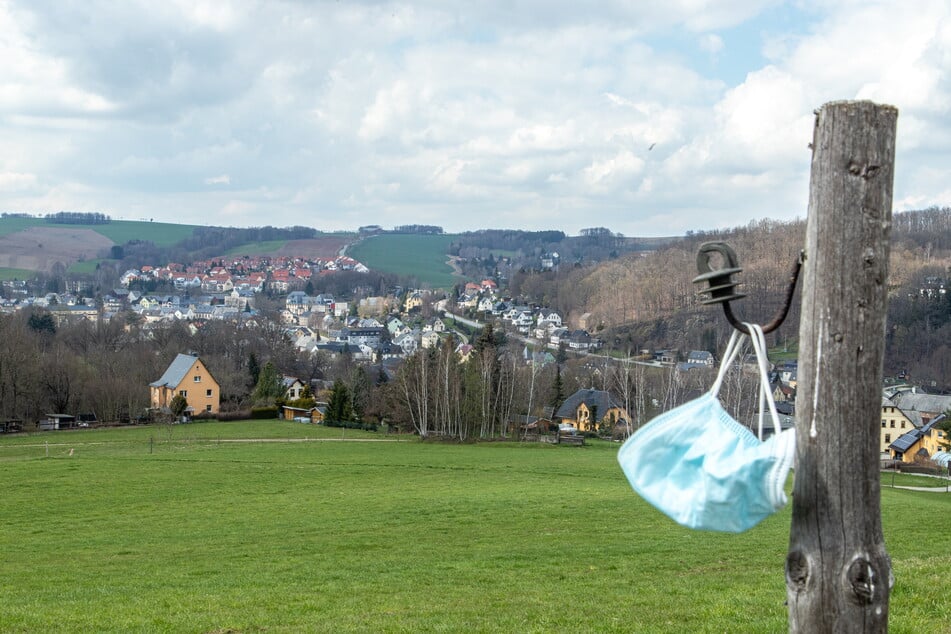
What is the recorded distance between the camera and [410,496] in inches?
1107

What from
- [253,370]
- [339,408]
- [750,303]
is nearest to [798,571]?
[339,408]

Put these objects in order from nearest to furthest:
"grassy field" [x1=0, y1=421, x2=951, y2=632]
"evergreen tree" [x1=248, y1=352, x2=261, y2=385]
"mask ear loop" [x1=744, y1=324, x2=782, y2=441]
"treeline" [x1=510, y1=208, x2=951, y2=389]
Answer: "mask ear loop" [x1=744, y1=324, x2=782, y2=441], "grassy field" [x1=0, y1=421, x2=951, y2=632], "evergreen tree" [x1=248, y1=352, x2=261, y2=385], "treeline" [x1=510, y1=208, x2=951, y2=389]

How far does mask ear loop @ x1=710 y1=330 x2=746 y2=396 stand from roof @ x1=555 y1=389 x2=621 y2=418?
75.7m

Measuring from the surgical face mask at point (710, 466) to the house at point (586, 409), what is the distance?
75.0 metres

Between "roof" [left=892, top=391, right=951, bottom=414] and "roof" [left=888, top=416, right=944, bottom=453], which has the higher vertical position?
"roof" [left=892, top=391, right=951, bottom=414]

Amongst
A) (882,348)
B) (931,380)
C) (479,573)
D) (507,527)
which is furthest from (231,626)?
(931,380)

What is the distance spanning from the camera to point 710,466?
3.07 meters

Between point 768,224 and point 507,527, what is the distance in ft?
525

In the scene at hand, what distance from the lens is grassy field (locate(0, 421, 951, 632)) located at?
9.54 m

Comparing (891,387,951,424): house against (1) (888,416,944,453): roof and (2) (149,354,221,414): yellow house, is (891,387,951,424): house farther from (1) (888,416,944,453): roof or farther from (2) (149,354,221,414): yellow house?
(2) (149,354,221,414): yellow house

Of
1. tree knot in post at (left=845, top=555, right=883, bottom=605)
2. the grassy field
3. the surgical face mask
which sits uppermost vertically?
the surgical face mask

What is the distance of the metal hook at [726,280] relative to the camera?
136 inches

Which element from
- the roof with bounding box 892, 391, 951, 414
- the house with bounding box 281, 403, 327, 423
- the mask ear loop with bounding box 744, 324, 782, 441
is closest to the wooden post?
the mask ear loop with bounding box 744, 324, 782, 441

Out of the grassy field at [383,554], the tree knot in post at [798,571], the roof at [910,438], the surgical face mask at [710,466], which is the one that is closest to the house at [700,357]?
the roof at [910,438]
